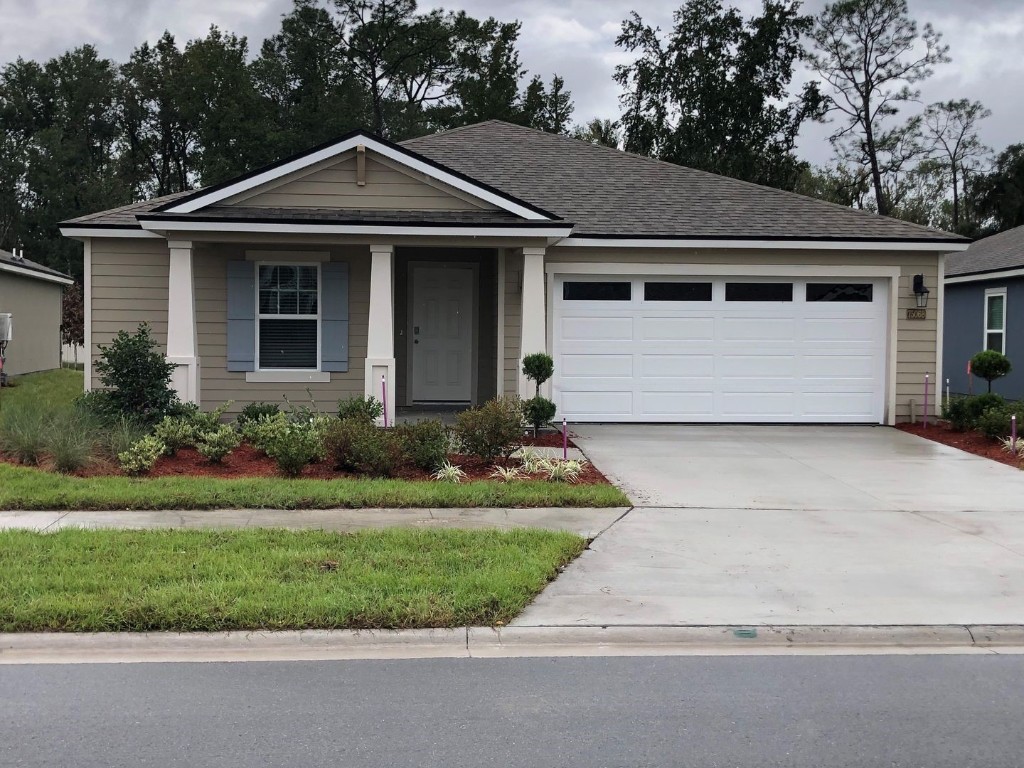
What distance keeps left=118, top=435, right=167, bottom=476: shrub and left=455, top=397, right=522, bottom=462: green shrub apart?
325 cm

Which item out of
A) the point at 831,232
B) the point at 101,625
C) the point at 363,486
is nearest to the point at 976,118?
the point at 831,232

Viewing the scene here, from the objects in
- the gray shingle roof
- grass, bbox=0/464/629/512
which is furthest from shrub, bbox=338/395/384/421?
the gray shingle roof

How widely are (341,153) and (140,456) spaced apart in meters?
5.46

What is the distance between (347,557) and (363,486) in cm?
260

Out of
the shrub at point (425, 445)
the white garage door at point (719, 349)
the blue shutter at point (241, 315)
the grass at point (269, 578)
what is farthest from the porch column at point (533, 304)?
the grass at point (269, 578)

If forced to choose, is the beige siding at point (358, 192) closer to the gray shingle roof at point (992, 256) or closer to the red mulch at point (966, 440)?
the red mulch at point (966, 440)

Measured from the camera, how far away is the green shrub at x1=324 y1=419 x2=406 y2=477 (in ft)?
33.3

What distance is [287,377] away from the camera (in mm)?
14625

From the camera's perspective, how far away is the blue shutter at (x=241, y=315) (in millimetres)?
14352

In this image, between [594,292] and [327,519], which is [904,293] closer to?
[594,292]

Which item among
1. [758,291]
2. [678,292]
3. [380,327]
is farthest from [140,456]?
[758,291]

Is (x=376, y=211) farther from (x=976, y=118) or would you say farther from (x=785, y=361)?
(x=976, y=118)

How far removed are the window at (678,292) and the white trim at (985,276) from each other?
8.58 meters

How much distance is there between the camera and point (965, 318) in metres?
22.3
